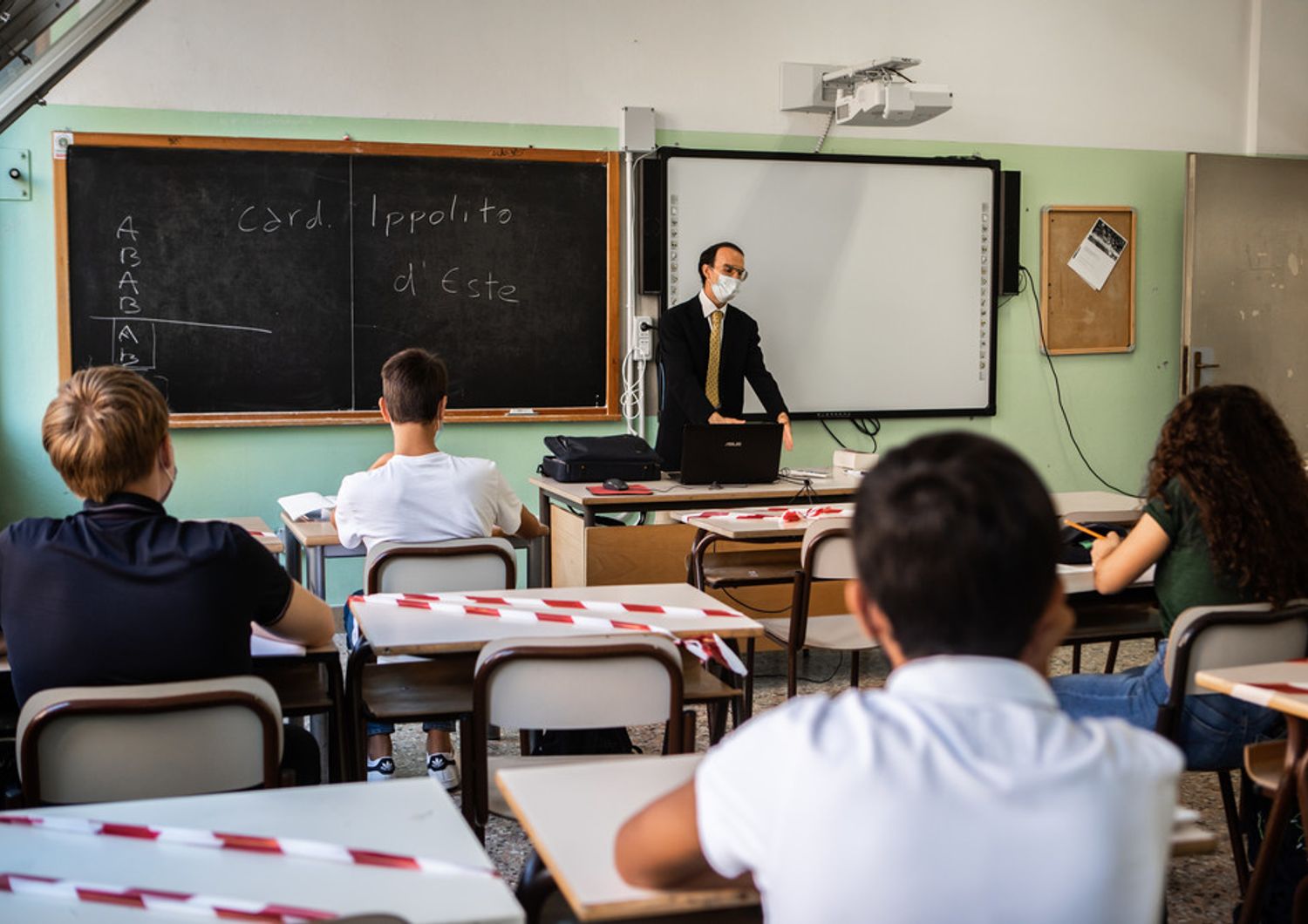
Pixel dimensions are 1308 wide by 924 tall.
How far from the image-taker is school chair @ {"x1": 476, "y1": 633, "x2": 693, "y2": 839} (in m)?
2.20

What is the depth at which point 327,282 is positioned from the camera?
5.80 m

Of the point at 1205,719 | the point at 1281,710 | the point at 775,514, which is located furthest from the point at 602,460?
the point at 1281,710

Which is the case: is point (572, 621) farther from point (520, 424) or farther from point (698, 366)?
point (520, 424)

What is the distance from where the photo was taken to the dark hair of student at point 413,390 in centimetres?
341

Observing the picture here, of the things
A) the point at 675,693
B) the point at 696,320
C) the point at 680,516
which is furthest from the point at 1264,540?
the point at 696,320

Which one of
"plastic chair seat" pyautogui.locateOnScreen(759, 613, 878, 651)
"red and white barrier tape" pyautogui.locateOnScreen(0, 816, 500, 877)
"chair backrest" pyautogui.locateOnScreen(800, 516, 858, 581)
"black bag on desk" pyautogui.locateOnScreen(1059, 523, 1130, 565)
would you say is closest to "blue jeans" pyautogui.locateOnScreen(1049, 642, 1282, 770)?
"black bag on desk" pyautogui.locateOnScreen(1059, 523, 1130, 565)

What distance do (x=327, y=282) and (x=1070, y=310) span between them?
12.5ft

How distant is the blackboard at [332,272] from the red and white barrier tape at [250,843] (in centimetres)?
440

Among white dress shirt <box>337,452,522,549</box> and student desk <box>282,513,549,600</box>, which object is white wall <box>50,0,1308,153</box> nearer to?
student desk <box>282,513,549,600</box>

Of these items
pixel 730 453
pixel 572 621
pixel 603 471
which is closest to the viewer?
pixel 572 621

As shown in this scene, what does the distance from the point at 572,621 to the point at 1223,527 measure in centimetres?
129

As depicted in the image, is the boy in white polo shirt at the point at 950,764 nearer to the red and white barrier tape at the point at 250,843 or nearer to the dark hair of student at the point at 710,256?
the red and white barrier tape at the point at 250,843

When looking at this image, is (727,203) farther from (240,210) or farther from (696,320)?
(240,210)

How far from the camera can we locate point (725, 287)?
5.84m
